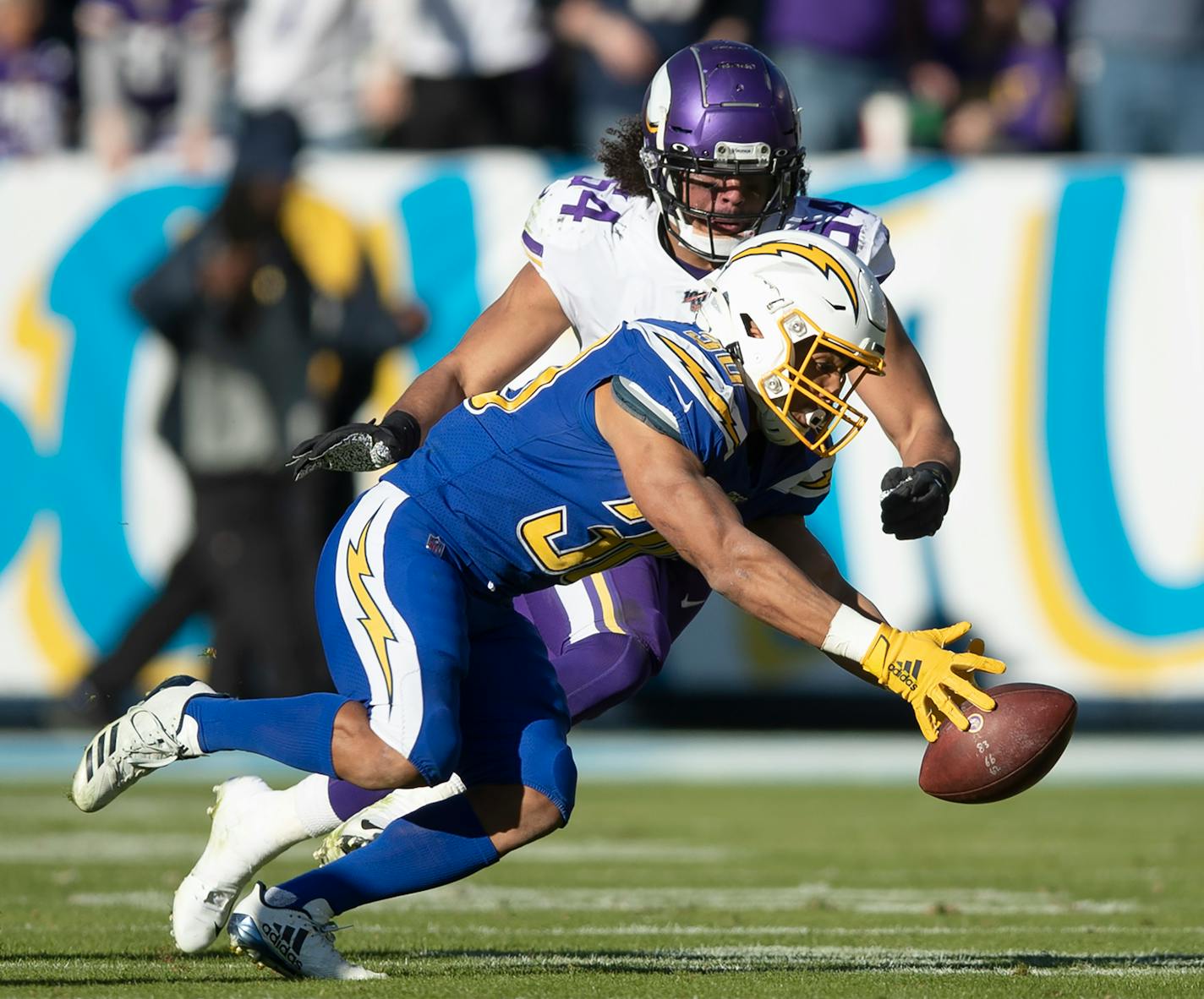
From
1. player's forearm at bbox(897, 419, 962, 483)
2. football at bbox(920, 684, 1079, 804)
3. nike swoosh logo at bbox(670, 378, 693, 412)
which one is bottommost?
football at bbox(920, 684, 1079, 804)

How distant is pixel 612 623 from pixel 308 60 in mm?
5821

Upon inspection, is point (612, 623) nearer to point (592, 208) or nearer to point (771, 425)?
point (771, 425)

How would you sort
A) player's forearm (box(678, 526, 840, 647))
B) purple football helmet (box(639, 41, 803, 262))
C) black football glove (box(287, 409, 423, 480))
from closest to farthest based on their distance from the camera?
player's forearm (box(678, 526, 840, 647)), black football glove (box(287, 409, 423, 480)), purple football helmet (box(639, 41, 803, 262))

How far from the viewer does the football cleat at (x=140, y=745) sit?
14.2ft

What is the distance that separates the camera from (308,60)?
395 inches

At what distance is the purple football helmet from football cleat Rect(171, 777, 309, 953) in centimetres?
155

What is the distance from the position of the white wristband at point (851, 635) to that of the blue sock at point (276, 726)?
100 centimetres

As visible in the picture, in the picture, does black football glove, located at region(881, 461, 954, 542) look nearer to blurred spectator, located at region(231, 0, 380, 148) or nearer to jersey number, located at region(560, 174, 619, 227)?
jersey number, located at region(560, 174, 619, 227)

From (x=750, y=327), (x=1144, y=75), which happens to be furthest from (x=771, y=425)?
(x=1144, y=75)

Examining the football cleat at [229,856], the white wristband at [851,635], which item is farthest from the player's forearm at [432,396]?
the white wristband at [851,635]

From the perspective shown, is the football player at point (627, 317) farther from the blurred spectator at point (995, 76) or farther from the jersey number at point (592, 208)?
the blurred spectator at point (995, 76)

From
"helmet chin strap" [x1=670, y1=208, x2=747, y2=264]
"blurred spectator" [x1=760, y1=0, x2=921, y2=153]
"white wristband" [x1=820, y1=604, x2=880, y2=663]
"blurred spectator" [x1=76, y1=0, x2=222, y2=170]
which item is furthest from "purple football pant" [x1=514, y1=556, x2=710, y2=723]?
"blurred spectator" [x1=76, y1=0, x2=222, y2=170]

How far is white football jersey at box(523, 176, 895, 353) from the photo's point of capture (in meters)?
4.88

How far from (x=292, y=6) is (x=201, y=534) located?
2474mm
